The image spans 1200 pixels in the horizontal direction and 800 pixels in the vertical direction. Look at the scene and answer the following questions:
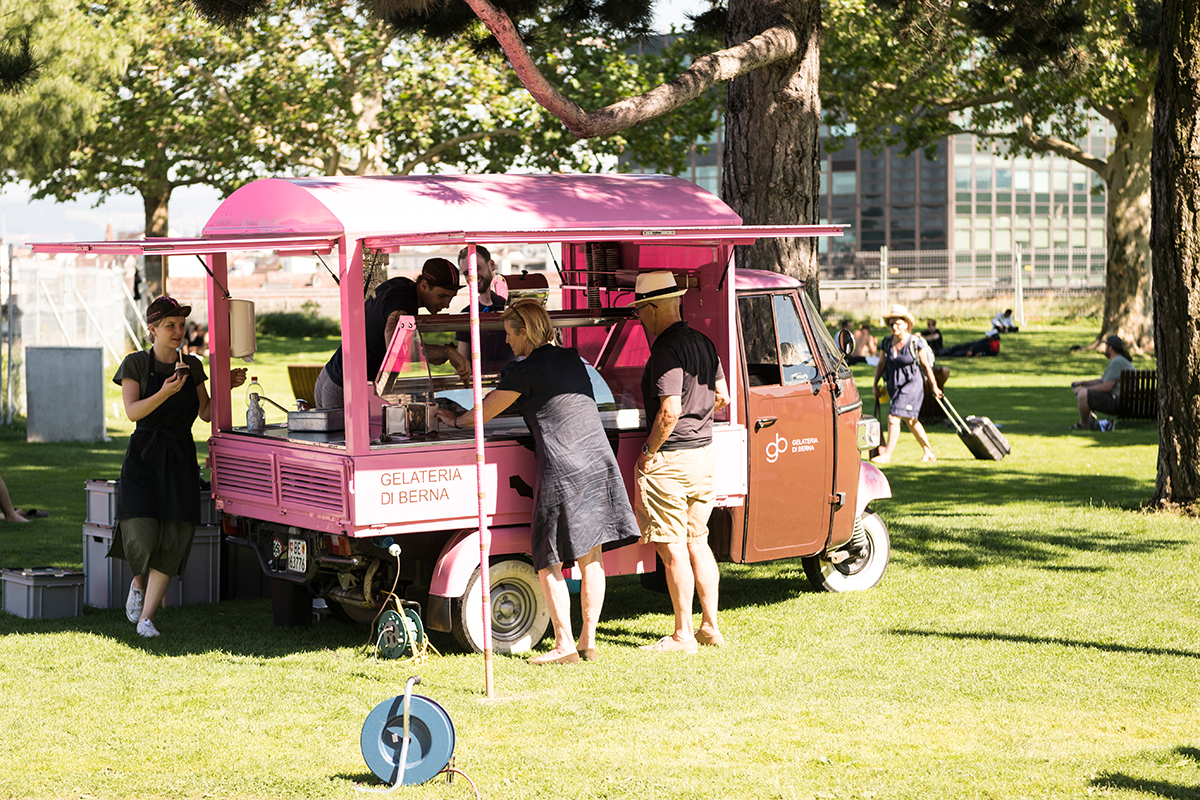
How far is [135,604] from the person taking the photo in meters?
8.07

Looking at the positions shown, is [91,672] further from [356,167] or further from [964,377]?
[356,167]

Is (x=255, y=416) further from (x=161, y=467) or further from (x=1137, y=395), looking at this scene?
(x=1137, y=395)

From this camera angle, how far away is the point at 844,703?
21.0ft

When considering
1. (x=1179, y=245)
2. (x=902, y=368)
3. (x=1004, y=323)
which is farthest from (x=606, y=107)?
(x=1004, y=323)

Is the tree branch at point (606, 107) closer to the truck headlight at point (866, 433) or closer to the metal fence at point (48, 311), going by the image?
the truck headlight at point (866, 433)

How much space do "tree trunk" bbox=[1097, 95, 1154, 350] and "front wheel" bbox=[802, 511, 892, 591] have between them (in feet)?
80.4

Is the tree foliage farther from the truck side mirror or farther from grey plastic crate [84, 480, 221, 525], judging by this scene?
the truck side mirror

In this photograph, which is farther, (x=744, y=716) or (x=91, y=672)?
(x=91, y=672)

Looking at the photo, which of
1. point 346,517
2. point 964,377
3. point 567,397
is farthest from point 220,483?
point 964,377

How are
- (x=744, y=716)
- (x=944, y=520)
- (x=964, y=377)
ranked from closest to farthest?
(x=744, y=716)
(x=944, y=520)
(x=964, y=377)

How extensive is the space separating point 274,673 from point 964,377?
21.8 meters

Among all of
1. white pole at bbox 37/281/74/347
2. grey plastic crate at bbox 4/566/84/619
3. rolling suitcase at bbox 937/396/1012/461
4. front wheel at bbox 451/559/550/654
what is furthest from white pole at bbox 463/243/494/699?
white pole at bbox 37/281/74/347

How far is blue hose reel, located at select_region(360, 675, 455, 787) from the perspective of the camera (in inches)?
206

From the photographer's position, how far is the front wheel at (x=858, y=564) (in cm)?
906
